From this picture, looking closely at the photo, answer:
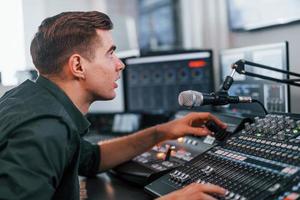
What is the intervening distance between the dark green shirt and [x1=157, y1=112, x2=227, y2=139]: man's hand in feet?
1.54

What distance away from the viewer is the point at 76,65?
0.97 meters

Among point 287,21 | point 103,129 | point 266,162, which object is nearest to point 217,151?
point 266,162

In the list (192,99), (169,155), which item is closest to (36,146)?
(192,99)

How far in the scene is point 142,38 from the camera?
8.57 feet

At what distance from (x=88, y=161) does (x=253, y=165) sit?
63 cm

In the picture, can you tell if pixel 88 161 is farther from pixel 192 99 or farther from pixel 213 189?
pixel 213 189

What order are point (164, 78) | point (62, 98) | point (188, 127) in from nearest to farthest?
point (62, 98) < point (188, 127) < point (164, 78)

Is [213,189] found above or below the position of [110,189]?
above

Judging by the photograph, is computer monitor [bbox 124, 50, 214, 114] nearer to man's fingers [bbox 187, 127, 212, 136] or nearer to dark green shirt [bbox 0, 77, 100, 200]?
man's fingers [bbox 187, 127, 212, 136]

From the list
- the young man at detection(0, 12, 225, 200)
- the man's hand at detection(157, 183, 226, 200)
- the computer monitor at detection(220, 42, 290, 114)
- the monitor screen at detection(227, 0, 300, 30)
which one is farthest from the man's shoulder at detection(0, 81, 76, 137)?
the monitor screen at detection(227, 0, 300, 30)

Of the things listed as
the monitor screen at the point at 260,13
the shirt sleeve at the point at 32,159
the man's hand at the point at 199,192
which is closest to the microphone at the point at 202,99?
the man's hand at the point at 199,192

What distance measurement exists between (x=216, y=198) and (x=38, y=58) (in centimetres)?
61

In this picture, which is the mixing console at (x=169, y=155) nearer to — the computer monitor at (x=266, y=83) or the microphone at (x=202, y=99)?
the microphone at (x=202, y=99)

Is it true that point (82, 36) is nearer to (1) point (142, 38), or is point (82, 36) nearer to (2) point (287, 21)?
(2) point (287, 21)
